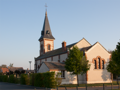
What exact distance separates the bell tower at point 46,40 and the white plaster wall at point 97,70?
978 inches

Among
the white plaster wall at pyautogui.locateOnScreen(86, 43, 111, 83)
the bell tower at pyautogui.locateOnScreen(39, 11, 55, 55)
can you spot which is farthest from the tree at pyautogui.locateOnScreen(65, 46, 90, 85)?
the bell tower at pyautogui.locateOnScreen(39, 11, 55, 55)

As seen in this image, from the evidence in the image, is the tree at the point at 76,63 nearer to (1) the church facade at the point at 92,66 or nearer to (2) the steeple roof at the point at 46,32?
(1) the church facade at the point at 92,66

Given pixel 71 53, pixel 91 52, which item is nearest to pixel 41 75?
pixel 71 53

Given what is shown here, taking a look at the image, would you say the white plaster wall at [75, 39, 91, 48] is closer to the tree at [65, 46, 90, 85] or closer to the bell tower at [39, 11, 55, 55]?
the tree at [65, 46, 90, 85]

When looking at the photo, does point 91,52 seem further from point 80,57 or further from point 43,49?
point 43,49

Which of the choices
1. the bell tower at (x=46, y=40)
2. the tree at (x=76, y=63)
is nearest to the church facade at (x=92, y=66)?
the tree at (x=76, y=63)

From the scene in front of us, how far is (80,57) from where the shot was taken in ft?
87.2

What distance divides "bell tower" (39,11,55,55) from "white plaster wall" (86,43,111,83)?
978 inches

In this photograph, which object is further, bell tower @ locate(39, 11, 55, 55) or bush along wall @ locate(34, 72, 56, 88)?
bell tower @ locate(39, 11, 55, 55)

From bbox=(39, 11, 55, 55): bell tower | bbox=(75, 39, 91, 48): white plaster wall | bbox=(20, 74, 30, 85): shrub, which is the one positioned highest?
bbox=(39, 11, 55, 55): bell tower

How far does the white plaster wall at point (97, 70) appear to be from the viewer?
3209cm

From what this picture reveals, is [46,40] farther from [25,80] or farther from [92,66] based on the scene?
[92,66]

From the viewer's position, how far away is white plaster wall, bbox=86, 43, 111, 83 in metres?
32.1

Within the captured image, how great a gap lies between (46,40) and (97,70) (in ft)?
88.1
